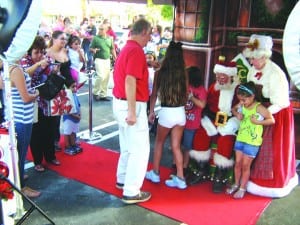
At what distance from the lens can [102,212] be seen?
3209 mm

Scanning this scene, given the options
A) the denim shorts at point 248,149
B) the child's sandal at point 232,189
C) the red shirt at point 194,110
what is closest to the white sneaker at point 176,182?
the child's sandal at point 232,189

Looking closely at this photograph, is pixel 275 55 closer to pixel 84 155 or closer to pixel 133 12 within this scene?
pixel 84 155

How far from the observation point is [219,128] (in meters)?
3.68

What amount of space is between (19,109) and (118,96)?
900 millimetres

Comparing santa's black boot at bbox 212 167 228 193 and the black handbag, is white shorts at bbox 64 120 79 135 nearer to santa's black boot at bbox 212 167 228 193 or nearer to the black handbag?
the black handbag

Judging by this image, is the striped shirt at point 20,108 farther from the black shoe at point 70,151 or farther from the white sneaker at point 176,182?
the white sneaker at point 176,182

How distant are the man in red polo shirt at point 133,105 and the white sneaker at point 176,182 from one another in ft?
1.20

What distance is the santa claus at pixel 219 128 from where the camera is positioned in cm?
363

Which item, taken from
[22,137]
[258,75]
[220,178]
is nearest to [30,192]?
[22,137]

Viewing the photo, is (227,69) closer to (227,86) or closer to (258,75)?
(227,86)

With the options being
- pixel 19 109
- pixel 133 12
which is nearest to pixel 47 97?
pixel 19 109

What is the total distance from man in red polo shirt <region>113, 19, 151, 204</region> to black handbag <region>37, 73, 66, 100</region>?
783mm

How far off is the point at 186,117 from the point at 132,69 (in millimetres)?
984

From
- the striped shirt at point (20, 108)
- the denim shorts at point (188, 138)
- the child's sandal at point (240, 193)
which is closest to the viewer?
the striped shirt at point (20, 108)
